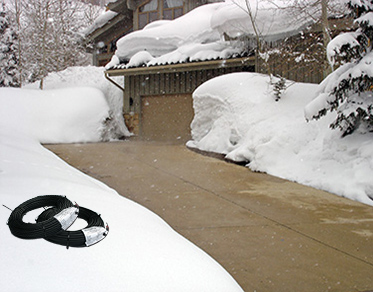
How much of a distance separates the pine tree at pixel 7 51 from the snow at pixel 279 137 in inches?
515

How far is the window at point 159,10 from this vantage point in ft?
57.0

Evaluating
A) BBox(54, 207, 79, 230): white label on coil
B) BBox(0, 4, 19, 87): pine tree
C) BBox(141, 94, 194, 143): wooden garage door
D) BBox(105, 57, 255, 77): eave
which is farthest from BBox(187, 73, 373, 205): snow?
BBox(0, 4, 19, 87): pine tree

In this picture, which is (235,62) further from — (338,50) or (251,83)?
(338,50)

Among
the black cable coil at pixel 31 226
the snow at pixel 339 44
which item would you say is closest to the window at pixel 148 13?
the snow at pixel 339 44

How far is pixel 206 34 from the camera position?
44.8 ft

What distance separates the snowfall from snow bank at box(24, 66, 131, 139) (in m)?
0.06

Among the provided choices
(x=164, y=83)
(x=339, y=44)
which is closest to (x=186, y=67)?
(x=164, y=83)

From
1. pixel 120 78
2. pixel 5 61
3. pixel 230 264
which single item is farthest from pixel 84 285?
pixel 5 61

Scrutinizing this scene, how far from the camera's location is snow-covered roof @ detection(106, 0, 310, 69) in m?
10.8

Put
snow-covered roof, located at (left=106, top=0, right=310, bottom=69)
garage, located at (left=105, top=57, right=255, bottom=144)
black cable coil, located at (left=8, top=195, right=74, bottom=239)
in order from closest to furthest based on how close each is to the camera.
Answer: black cable coil, located at (left=8, top=195, right=74, bottom=239) → snow-covered roof, located at (left=106, top=0, right=310, bottom=69) → garage, located at (left=105, top=57, right=255, bottom=144)

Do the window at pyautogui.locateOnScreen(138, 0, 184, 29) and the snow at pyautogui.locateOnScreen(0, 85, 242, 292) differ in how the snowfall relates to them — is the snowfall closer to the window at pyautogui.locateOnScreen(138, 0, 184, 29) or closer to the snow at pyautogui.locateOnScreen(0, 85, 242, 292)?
the snow at pyautogui.locateOnScreen(0, 85, 242, 292)

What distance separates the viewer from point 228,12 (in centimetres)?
1140

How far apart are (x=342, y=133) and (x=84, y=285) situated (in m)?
5.98

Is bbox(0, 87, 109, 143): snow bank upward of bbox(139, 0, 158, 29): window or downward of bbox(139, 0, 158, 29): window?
downward
